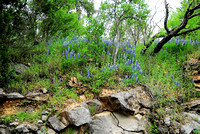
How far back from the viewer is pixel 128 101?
14.1 feet

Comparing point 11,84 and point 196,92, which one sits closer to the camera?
point 11,84

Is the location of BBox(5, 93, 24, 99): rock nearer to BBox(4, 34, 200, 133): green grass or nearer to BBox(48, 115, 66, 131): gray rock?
BBox(4, 34, 200, 133): green grass

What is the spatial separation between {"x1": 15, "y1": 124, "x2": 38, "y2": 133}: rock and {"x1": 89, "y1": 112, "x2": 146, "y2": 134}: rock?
1387 millimetres

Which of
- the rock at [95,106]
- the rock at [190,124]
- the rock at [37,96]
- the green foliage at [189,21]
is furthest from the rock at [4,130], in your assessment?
the green foliage at [189,21]

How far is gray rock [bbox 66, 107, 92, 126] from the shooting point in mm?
3364

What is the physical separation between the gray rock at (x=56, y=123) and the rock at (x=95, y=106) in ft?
3.13

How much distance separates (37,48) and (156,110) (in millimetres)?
4655

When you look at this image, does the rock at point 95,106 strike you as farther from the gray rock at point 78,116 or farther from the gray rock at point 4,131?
the gray rock at point 4,131

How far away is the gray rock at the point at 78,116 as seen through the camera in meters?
3.36

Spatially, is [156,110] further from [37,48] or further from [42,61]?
[37,48]

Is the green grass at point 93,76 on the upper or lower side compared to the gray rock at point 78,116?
upper

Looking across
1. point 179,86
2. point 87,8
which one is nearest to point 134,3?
point 179,86

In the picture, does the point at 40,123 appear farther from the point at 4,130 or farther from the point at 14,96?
the point at 14,96

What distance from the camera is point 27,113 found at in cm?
328
